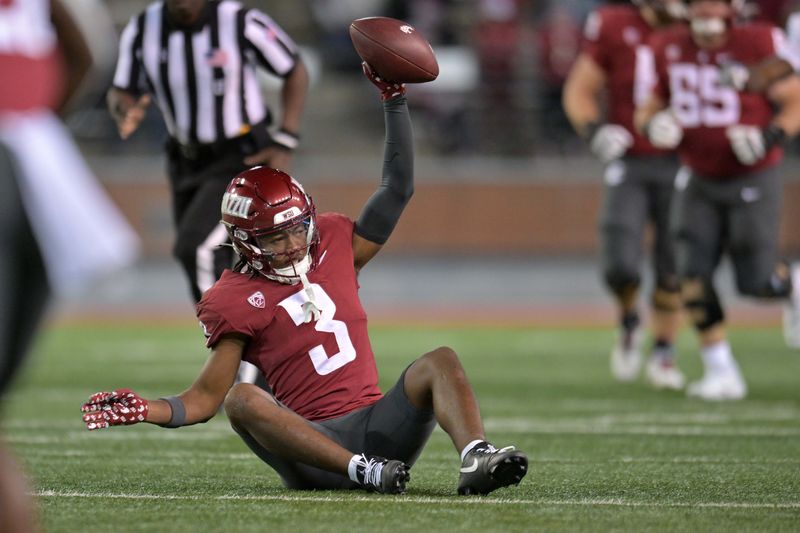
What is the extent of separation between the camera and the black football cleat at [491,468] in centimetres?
348

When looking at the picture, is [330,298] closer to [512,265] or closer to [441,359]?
[441,359]

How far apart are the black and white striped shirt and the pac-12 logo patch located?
207 centimetres

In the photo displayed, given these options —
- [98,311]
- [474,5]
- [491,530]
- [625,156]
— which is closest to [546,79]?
[474,5]

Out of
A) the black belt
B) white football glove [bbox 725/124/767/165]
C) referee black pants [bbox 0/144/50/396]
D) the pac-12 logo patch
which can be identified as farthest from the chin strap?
white football glove [bbox 725/124/767/165]

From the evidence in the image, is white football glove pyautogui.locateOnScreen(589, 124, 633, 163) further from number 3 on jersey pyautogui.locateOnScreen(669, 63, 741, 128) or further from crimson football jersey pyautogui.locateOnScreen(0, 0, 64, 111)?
crimson football jersey pyautogui.locateOnScreen(0, 0, 64, 111)

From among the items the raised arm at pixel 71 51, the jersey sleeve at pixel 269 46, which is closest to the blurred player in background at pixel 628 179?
the jersey sleeve at pixel 269 46

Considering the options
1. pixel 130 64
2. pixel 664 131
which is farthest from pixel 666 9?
pixel 130 64

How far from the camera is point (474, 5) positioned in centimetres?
1673

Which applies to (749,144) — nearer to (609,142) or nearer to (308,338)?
(609,142)

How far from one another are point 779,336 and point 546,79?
616 centimetres

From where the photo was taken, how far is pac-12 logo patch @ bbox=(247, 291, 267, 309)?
152 inches

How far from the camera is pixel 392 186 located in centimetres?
409

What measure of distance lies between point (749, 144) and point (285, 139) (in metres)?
2.16

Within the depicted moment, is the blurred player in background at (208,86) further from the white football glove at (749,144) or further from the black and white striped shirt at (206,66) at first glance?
the white football glove at (749,144)
